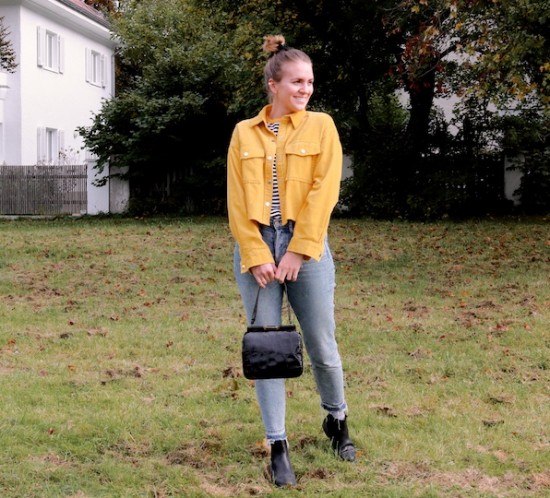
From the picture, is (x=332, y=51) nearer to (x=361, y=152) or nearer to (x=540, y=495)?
(x=361, y=152)

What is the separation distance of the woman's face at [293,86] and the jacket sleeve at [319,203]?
18 cm

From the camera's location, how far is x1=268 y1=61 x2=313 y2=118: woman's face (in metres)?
4.47

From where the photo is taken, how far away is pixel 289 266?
4363 millimetres

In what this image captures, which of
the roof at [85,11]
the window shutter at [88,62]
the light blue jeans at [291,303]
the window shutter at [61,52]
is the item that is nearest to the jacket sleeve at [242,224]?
the light blue jeans at [291,303]

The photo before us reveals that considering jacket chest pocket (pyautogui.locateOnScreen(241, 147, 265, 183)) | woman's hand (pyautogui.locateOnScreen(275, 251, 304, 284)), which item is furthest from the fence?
woman's hand (pyautogui.locateOnScreen(275, 251, 304, 284))

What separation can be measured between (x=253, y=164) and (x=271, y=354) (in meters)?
0.90

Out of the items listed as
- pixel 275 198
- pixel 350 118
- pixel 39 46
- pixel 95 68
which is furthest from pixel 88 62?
pixel 275 198

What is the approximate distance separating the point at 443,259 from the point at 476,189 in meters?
8.37

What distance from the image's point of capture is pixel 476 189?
21.6m

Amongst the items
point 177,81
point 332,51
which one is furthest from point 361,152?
point 177,81

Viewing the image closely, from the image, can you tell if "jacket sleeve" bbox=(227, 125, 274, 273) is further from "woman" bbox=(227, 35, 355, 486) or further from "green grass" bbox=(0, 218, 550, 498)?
"green grass" bbox=(0, 218, 550, 498)

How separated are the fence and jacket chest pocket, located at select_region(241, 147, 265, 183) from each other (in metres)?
20.1

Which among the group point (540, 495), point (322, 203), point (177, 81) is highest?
point (177, 81)

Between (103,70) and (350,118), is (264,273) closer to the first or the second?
(350,118)
